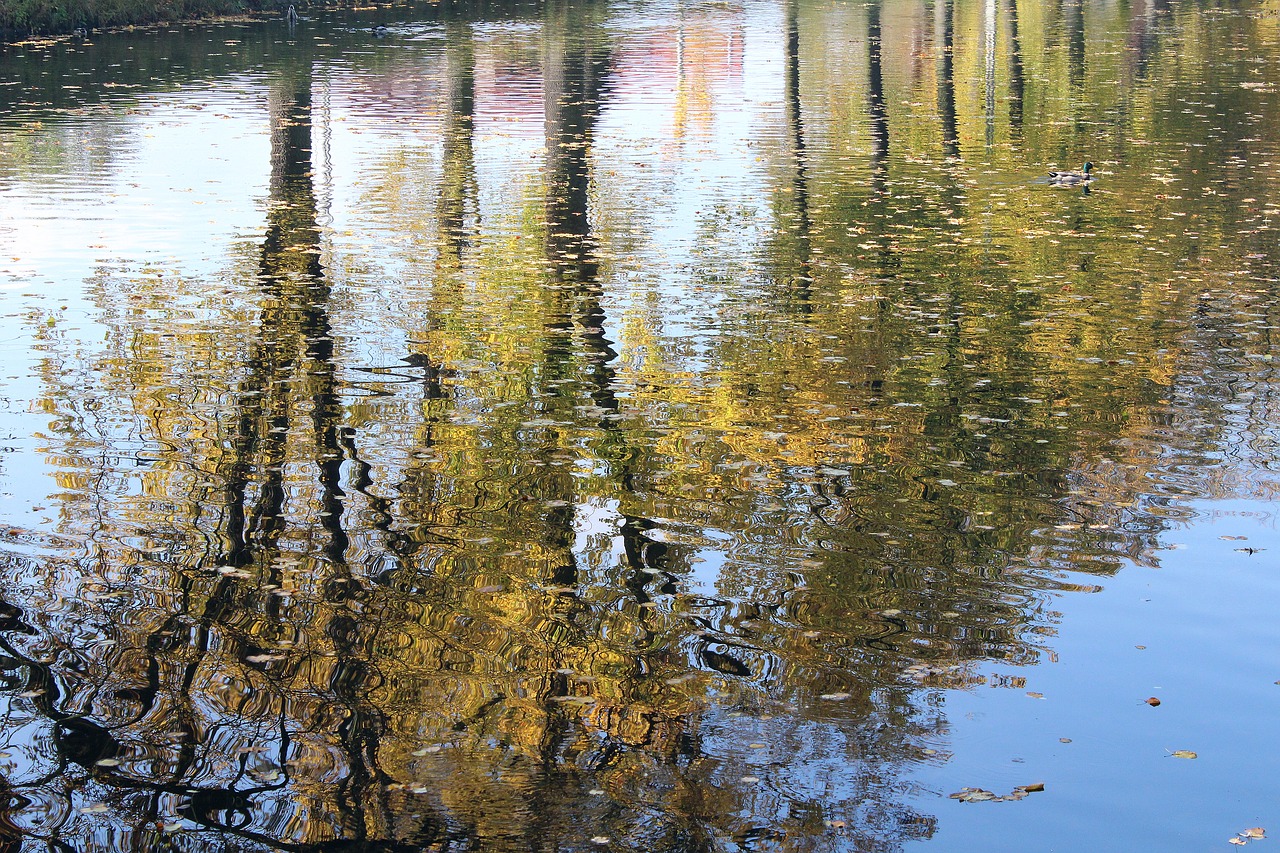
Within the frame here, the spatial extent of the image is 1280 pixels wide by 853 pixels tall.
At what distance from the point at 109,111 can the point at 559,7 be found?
3334cm

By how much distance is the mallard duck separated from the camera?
22422 millimetres

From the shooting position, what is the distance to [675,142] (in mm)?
26906

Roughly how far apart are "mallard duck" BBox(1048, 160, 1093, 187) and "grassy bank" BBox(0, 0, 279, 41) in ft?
107

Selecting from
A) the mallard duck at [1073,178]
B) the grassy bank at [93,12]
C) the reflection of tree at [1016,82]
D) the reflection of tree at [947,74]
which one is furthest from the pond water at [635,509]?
the grassy bank at [93,12]

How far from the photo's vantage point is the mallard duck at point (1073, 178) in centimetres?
2242

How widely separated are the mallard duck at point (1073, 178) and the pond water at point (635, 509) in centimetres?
67

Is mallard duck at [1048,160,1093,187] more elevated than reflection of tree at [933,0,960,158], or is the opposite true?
reflection of tree at [933,0,960,158]

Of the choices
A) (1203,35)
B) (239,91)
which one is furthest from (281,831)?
(1203,35)

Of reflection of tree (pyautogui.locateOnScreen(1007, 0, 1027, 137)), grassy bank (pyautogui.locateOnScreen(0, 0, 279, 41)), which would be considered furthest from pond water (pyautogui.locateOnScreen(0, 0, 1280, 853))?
grassy bank (pyautogui.locateOnScreen(0, 0, 279, 41))

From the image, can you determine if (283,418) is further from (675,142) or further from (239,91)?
(239,91)

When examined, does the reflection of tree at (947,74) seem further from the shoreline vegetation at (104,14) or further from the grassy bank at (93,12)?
the grassy bank at (93,12)

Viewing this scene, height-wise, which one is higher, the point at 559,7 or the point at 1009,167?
the point at 559,7

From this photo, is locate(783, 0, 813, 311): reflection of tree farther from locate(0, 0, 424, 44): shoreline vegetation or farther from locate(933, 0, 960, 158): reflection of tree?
locate(0, 0, 424, 44): shoreline vegetation

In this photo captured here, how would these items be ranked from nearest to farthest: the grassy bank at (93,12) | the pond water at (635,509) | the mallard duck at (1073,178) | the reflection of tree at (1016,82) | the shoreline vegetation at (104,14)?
the pond water at (635,509) → the mallard duck at (1073,178) → the reflection of tree at (1016,82) → the grassy bank at (93,12) → the shoreline vegetation at (104,14)
